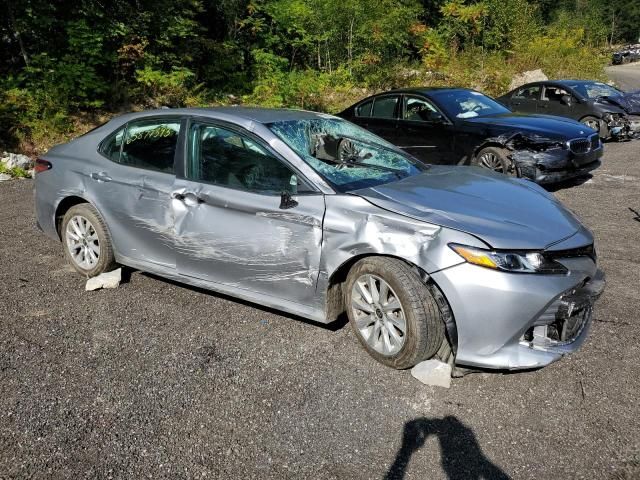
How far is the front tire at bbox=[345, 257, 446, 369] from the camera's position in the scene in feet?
10.3

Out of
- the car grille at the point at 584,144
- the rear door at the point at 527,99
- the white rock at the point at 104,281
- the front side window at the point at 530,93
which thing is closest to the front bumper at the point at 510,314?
the white rock at the point at 104,281

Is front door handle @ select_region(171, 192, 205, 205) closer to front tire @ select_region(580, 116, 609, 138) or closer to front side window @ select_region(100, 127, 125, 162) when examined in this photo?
front side window @ select_region(100, 127, 125, 162)

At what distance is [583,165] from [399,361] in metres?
5.55

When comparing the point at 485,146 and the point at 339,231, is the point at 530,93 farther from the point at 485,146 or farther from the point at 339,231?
the point at 339,231

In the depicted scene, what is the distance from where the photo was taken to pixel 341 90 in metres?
17.2

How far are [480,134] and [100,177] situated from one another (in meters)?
5.19

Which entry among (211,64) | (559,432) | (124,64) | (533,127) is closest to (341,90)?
(211,64)

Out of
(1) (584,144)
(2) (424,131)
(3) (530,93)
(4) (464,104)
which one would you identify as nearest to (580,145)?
(1) (584,144)

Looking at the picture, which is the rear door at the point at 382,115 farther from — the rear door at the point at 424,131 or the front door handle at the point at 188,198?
the front door handle at the point at 188,198

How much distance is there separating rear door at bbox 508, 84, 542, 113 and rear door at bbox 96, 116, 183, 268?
36.1 feet

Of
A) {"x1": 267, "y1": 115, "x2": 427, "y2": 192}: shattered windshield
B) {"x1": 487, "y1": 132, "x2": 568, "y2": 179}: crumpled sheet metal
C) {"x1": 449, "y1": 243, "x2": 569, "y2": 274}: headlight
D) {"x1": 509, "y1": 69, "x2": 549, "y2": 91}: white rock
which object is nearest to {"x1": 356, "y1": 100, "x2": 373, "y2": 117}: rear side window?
{"x1": 487, "y1": 132, "x2": 568, "y2": 179}: crumpled sheet metal

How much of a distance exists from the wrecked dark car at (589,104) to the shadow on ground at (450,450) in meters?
10.8

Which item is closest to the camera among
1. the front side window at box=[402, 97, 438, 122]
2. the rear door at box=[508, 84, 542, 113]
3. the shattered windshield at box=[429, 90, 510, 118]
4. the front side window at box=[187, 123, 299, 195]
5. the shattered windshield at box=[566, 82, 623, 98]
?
the front side window at box=[187, 123, 299, 195]

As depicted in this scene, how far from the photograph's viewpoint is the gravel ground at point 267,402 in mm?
2584
